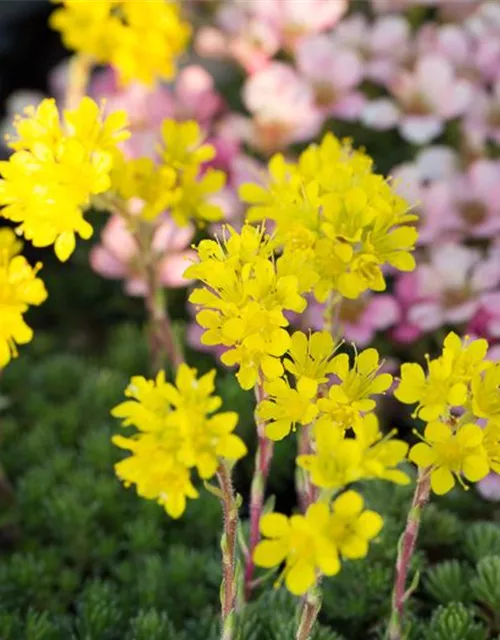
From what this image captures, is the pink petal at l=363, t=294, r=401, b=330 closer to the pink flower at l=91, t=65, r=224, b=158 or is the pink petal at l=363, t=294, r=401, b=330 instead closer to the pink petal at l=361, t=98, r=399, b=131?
the pink petal at l=361, t=98, r=399, b=131

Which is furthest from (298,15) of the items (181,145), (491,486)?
(491,486)

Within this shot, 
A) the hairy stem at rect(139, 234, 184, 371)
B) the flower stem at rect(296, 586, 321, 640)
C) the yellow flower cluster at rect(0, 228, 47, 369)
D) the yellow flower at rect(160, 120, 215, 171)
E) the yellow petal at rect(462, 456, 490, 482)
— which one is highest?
the yellow flower at rect(160, 120, 215, 171)

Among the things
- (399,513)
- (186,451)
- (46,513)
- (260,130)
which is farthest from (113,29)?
(186,451)

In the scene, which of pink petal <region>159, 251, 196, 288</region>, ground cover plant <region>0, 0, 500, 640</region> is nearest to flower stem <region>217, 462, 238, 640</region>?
ground cover plant <region>0, 0, 500, 640</region>

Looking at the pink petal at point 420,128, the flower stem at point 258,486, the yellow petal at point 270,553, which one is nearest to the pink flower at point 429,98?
the pink petal at point 420,128

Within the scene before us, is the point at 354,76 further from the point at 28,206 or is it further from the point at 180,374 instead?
the point at 180,374

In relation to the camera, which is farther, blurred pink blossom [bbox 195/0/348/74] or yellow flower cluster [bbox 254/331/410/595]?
blurred pink blossom [bbox 195/0/348/74]
